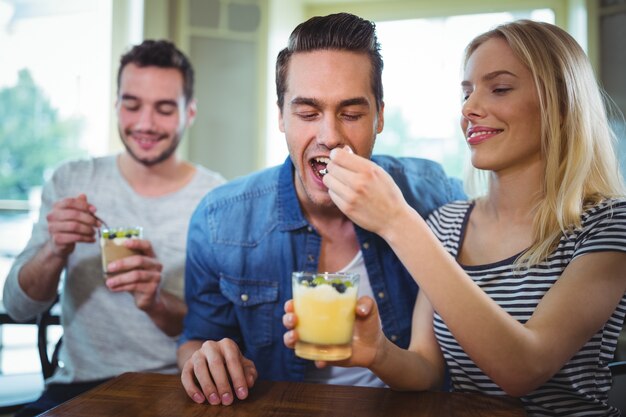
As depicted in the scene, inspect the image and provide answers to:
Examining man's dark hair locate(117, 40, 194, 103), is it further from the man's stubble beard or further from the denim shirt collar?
the denim shirt collar

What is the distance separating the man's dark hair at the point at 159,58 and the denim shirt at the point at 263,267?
86cm

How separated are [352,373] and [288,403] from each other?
28.4 inches

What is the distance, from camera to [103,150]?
468 cm

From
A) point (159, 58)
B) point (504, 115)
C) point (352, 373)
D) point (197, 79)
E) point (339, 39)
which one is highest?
point (197, 79)

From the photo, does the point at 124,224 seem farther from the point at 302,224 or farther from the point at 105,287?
the point at 302,224

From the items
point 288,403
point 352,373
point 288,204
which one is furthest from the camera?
point 288,204

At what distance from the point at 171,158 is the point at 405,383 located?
1.69 metres

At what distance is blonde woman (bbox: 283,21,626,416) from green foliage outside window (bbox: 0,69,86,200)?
3.85 m

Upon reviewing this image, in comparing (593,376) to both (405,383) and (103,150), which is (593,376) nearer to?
(405,383)

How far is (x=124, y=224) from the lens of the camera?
8.55 feet

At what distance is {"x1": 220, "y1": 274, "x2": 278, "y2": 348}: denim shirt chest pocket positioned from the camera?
2061 mm

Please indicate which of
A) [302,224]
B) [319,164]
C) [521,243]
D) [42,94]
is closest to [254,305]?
[302,224]

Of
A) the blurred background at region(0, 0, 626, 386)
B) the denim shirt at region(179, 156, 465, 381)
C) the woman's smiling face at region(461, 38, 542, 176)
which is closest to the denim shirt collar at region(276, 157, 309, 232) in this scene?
the denim shirt at region(179, 156, 465, 381)

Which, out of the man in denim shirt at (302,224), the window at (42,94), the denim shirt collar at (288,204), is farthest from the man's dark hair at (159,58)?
the window at (42,94)
